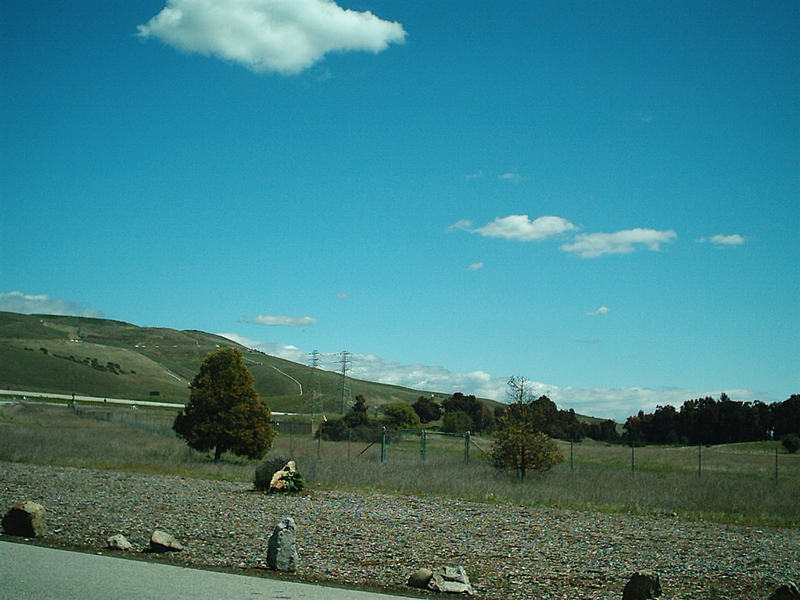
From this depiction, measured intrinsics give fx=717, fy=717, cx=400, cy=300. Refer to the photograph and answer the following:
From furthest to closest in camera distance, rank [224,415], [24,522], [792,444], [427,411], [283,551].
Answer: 1. [427,411]
2. [792,444]
3. [224,415]
4. [24,522]
5. [283,551]

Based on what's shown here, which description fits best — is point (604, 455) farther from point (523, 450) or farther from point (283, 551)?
point (283, 551)

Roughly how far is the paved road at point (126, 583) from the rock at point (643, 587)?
2310mm

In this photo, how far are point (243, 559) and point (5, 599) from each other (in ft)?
9.68

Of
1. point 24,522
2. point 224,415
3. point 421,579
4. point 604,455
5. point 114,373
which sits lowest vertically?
point 604,455

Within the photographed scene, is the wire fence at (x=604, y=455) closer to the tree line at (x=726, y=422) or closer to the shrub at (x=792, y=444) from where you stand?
the shrub at (x=792, y=444)

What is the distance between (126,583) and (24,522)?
3792mm

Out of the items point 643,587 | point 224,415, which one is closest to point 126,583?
point 643,587

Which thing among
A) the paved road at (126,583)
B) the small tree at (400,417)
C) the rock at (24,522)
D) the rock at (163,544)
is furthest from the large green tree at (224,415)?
the small tree at (400,417)

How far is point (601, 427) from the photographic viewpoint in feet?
268

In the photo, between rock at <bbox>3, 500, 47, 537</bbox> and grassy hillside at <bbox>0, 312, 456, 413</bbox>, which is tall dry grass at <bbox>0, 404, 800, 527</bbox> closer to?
rock at <bbox>3, 500, 47, 537</bbox>

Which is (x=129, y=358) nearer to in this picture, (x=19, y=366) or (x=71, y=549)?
(x=19, y=366)

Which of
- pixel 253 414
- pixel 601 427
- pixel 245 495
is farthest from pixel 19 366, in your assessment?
pixel 245 495

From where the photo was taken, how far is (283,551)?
847cm

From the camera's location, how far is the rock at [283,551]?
8422 millimetres
